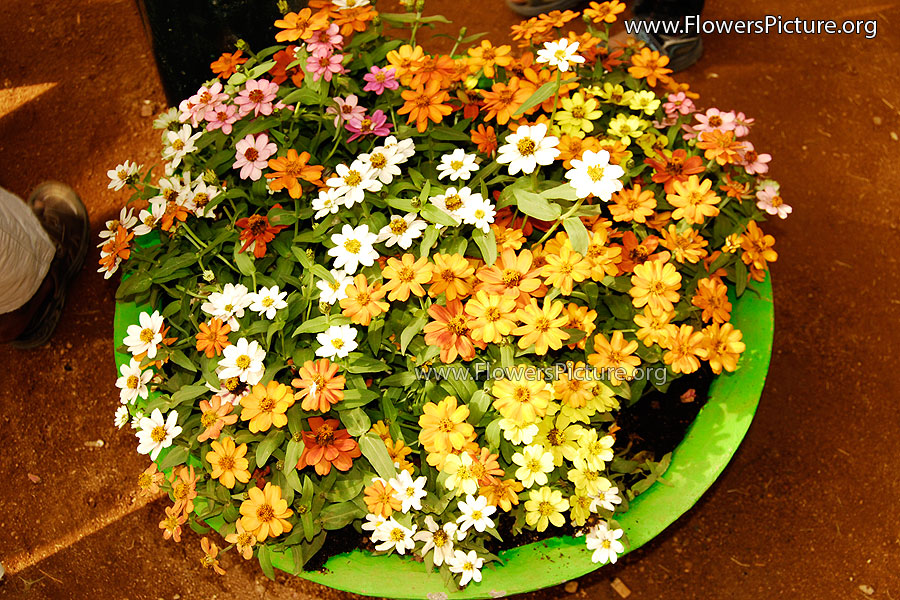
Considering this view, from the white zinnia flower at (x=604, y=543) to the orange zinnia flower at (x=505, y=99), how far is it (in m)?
0.84

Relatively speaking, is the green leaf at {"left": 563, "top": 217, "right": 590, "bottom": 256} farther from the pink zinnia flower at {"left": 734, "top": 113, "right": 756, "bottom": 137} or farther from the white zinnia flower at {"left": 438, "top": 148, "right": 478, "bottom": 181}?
the pink zinnia flower at {"left": 734, "top": 113, "right": 756, "bottom": 137}

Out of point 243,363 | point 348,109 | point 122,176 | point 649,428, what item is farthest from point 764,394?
point 122,176

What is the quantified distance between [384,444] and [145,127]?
2.06 m

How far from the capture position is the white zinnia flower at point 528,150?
1.33 m

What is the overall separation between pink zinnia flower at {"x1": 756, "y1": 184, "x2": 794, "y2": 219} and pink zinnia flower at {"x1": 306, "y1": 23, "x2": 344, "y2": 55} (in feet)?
3.24

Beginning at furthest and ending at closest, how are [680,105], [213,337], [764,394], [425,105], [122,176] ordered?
[764,394] → [680,105] → [122,176] → [425,105] → [213,337]

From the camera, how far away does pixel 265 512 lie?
125cm

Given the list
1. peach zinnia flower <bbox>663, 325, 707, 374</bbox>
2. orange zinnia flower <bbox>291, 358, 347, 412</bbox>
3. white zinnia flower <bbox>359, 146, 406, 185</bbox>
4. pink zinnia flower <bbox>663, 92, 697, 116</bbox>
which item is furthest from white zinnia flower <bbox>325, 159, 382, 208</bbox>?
pink zinnia flower <bbox>663, 92, 697, 116</bbox>

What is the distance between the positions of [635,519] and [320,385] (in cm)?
70

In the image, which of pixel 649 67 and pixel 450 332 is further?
pixel 649 67

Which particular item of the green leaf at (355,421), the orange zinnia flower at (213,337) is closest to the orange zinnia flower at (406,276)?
the green leaf at (355,421)

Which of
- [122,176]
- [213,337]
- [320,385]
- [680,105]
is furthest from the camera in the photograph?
[680,105]

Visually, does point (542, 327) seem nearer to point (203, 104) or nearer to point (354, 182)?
point (354, 182)

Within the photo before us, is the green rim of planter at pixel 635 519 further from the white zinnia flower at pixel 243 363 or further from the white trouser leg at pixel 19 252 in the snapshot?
the white trouser leg at pixel 19 252
